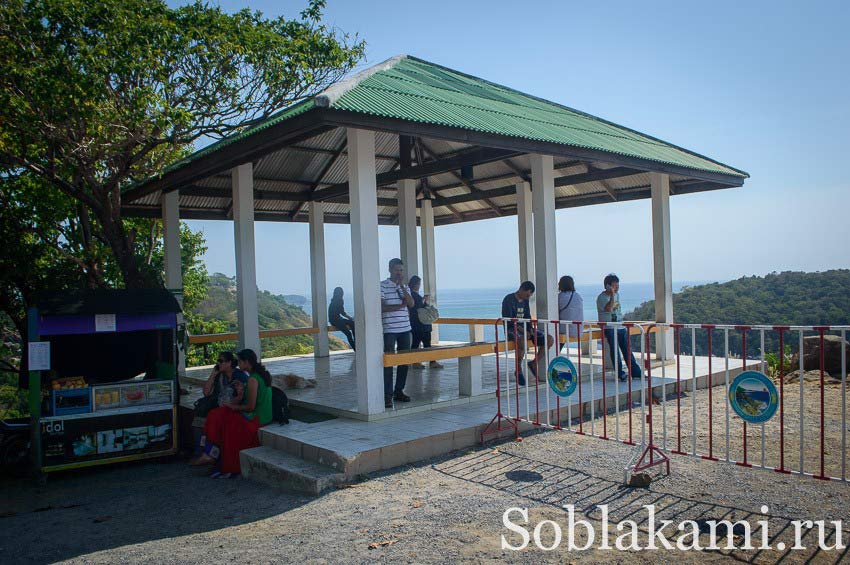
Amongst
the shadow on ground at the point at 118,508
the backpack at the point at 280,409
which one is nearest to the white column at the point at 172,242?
the shadow on ground at the point at 118,508

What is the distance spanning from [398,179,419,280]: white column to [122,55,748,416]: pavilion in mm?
27

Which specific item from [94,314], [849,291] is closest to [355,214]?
[94,314]

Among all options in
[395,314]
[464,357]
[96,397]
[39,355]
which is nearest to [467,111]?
[395,314]

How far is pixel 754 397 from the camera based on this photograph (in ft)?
15.9

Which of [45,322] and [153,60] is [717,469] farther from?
[153,60]

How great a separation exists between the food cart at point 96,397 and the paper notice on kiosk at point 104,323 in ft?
0.03

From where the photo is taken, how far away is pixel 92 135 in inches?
436

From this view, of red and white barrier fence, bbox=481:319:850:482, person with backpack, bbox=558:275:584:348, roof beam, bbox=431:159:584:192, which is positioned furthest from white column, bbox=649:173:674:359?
person with backpack, bbox=558:275:584:348

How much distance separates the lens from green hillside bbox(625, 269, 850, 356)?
2595cm

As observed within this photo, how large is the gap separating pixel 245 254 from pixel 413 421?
4031 millimetres

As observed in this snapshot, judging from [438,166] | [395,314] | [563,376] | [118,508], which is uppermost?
[438,166]

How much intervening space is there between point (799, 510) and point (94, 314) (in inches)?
282

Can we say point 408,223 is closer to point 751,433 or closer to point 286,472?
point 286,472

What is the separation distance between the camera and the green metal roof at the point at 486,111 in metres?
7.25
